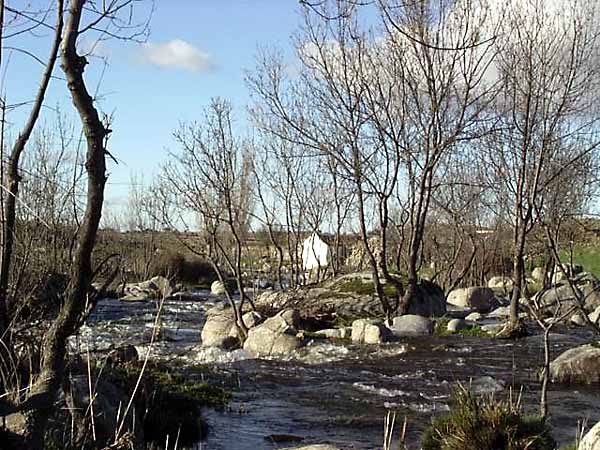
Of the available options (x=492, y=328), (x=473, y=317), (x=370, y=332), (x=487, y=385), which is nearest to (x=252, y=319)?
(x=370, y=332)

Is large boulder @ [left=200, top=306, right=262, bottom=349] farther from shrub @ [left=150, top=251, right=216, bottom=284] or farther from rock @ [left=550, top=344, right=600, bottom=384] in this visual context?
shrub @ [left=150, top=251, right=216, bottom=284]

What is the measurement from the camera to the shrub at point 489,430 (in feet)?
22.1

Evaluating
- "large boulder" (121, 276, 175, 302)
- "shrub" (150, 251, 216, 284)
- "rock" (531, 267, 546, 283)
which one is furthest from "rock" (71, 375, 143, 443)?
"shrub" (150, 251, 216, 284)

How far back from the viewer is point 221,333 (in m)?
17.8

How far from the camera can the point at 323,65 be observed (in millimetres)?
18797

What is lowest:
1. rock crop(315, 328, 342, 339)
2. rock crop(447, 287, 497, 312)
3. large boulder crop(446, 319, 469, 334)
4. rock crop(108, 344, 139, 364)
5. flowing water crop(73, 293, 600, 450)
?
flowing water crop(73, 293, 600, 450)

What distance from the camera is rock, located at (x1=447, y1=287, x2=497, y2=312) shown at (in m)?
26.1

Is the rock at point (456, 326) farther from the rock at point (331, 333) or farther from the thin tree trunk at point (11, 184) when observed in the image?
the thin tree trunk at point (11, 184)

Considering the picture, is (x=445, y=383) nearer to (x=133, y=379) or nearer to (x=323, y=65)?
(x=133, y=379)

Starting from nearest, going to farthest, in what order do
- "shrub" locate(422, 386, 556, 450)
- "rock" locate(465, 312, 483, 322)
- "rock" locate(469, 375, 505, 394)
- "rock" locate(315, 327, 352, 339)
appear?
"shrub" locate(422, 386, 556, 450) → "rock" locate(469, 375, 505, 394) → "rock" locate(315, 327, 352, 339) → "rock" locate(465, 312, 483, 322)

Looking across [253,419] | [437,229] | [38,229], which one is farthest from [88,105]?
[437,229]

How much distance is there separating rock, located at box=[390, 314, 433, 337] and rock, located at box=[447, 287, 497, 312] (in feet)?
24.4

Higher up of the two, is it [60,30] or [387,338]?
[60,30]

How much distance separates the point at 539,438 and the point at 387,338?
34.2ft
